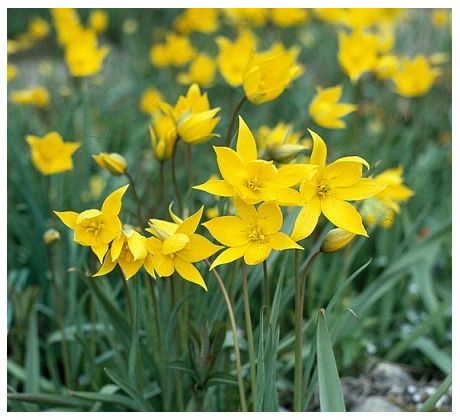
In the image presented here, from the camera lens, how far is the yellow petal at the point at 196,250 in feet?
4.66

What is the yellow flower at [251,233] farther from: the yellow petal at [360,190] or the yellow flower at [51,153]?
the yellow flower at [51,153]

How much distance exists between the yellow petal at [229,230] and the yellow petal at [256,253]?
18mm

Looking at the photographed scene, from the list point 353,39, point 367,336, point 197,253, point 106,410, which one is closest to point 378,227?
point 367,336

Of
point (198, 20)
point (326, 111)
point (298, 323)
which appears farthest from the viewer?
point (198, 20)

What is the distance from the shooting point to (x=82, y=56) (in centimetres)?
303

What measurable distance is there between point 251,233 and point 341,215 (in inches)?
6.7

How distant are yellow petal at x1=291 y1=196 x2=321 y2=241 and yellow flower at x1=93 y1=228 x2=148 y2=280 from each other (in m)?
0.27

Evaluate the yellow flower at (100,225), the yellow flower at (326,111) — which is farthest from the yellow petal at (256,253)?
the yellow flower at (326,111)

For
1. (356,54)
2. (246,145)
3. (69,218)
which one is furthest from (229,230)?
(356,54)

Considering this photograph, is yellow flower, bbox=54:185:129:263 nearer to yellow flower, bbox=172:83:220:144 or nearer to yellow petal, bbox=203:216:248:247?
yellow petal, bbox=203:216:248:247

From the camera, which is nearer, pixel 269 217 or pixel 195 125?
pixel 269 217

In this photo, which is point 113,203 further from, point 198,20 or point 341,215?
point 198,20
